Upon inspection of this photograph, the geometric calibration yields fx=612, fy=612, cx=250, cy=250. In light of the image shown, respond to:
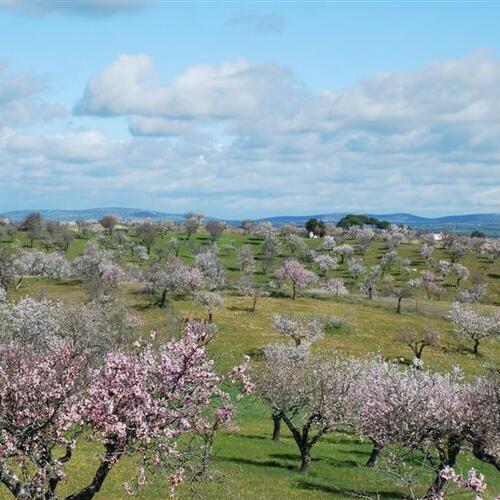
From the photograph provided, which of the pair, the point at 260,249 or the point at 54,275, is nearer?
the point at 54,275

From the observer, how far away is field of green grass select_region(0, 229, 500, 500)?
30.3 metres

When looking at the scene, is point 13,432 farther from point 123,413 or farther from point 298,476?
point 298,476

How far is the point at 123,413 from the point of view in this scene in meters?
15.1

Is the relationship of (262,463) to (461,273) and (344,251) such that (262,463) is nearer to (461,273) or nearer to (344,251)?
(461,273)

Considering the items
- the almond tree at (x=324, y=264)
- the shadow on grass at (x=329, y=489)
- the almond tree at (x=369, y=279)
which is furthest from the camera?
the almond tree at (x=324, y=264)

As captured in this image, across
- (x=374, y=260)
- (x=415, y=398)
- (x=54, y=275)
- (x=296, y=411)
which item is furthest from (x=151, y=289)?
(x=374, y=260)

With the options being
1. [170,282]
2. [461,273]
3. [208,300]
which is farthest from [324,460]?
[461,273]

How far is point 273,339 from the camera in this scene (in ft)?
278

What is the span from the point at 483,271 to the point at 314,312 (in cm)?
9595

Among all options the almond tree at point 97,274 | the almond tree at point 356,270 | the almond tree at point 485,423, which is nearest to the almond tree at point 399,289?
the almond tree at point 356,270

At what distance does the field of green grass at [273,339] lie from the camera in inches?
1192

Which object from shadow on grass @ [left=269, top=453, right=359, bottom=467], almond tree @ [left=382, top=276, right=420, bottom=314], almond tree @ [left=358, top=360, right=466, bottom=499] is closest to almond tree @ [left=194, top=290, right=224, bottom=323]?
almond tree @ [left=382, top=276, right=420, bottom=314]

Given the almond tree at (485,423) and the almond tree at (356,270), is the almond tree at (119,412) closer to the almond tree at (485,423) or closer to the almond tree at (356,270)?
the almond tree at (485,423)

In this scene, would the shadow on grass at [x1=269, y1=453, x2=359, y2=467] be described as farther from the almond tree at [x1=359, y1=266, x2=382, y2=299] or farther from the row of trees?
the almond tree at [x1=359, y1=266, x2=382, y2=299]
